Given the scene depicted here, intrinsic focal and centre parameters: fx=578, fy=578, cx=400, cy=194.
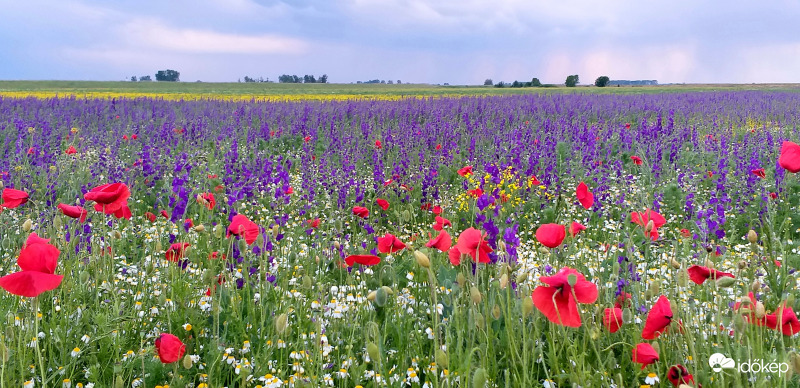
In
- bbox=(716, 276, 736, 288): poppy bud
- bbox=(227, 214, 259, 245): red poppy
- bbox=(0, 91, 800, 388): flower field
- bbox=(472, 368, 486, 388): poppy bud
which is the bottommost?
bbox=(0, 91, 800, 388): flower field

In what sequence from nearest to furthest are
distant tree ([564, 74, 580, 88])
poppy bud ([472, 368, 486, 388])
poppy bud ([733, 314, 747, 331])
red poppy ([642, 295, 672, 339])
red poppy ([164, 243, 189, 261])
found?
poppy bud ([472, 368, 486, 388]) < poppy bud ([733, 314, 747, 331]) < red poppy ([642, 295, 672, 339]) < red poppy ([164, 243, 189, 261]) < distant tree ([564, 74, 580, 88])

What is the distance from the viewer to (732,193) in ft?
16.4

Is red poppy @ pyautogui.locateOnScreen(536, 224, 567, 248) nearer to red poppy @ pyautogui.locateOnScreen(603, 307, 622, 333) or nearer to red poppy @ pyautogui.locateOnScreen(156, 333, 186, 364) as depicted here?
red poppy @ pyautogui.locateOnScreen(603, 307, 622, 333)

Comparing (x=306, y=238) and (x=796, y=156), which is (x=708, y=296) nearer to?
(x=796, y=156)

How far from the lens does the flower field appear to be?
158 centimetres

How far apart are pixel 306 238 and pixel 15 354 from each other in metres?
1.97

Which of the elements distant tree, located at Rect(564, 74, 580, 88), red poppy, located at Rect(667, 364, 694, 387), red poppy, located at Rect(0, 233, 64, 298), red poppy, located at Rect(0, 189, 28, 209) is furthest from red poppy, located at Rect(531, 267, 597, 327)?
distant tree, located at Rect(564, 74, 580, 88)

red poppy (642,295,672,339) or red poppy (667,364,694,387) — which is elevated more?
red poppy (642,295,672,339)

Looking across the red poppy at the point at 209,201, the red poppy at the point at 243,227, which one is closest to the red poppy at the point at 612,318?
the red poppy at the point at 243,227

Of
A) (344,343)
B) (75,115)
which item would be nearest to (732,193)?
(344,343)

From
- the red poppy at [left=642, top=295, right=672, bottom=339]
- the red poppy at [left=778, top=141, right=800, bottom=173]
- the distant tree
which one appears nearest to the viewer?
the red poppy at [left=642, top=295, right=672, bottom=339]

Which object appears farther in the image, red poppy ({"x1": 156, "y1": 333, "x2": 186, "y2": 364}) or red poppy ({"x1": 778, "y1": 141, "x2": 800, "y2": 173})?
red poppy ({"x1": 778, "y1": 141, "x2": 800, "y2": 173})

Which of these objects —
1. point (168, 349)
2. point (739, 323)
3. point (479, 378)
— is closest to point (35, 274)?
point (168, 349)

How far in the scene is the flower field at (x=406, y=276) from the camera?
1584 millimetres
